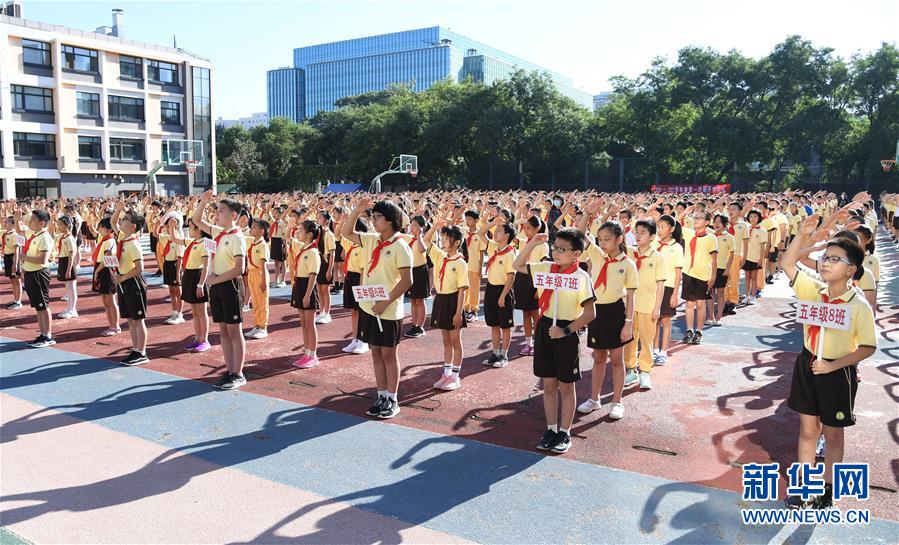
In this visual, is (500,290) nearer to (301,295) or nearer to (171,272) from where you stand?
(301,295)

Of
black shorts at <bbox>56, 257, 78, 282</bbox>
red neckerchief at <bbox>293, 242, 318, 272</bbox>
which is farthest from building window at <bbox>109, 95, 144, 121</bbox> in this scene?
red neckerchief at <bbox>293, 242, 318, 272</bbox>

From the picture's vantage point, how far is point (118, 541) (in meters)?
3.88

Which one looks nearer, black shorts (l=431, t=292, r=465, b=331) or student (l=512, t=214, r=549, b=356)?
black shorts (l=431, t=292, r=465, b=331)

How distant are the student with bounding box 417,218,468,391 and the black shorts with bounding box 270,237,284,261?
7.09m

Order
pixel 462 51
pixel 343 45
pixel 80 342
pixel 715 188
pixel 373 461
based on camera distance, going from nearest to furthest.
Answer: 1. pixel 373 461
2. pixel 80 342
3. pixel 715 188
4. pixel 462 51
5. pixel 343 45

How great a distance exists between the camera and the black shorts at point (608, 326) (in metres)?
5.81

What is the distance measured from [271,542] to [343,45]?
132 m

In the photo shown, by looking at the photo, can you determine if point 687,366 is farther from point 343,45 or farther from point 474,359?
point 343,45

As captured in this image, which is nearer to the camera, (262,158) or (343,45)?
(262,158)

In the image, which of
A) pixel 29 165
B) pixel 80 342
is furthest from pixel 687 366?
pixel 29 165

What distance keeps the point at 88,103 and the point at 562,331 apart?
4454cm

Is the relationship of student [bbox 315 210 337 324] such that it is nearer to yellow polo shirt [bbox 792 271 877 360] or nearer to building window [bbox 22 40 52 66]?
yellow polo shirt [bbox 792 271 877 360]

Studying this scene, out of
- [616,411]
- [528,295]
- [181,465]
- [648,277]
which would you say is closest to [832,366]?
[616,411]

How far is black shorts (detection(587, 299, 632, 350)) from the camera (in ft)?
19.1
